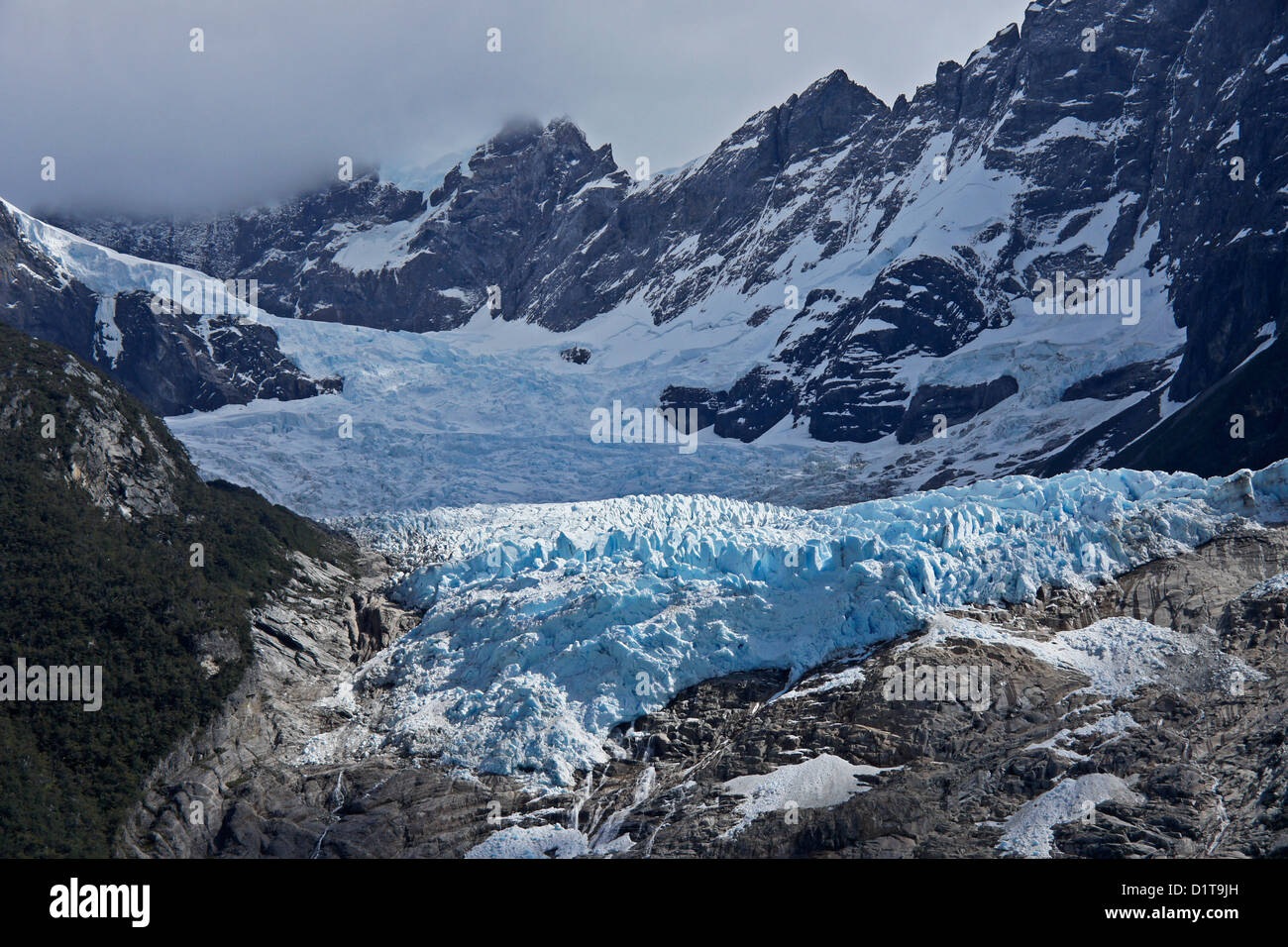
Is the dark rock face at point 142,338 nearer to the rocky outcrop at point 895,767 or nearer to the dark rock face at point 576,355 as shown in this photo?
the dark rock face at point 576,355

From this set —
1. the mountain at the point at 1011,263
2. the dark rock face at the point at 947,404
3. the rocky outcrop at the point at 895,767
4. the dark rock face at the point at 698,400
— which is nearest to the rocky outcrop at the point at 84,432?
the rocky outcrop at the point at 895,767

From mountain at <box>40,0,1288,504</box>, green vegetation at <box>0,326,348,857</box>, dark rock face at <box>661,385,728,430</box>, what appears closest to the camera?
green vegetation at <box>0,326,348,857</box>

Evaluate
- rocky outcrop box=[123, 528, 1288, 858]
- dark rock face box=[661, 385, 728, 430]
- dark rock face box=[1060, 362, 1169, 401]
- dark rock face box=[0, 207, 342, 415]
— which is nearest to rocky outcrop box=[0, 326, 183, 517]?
rocky outcrop box=[123, 528, 1288, 858]

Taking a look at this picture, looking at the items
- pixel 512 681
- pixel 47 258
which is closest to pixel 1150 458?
pixel 512 681

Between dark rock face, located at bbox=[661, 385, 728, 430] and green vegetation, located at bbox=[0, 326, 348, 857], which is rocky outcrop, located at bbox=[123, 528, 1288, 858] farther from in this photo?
dark rock face, located at bbox=[661, 385, 728, 430]

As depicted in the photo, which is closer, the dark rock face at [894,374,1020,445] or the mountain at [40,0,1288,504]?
the mountain at [40,0,1288,504]
